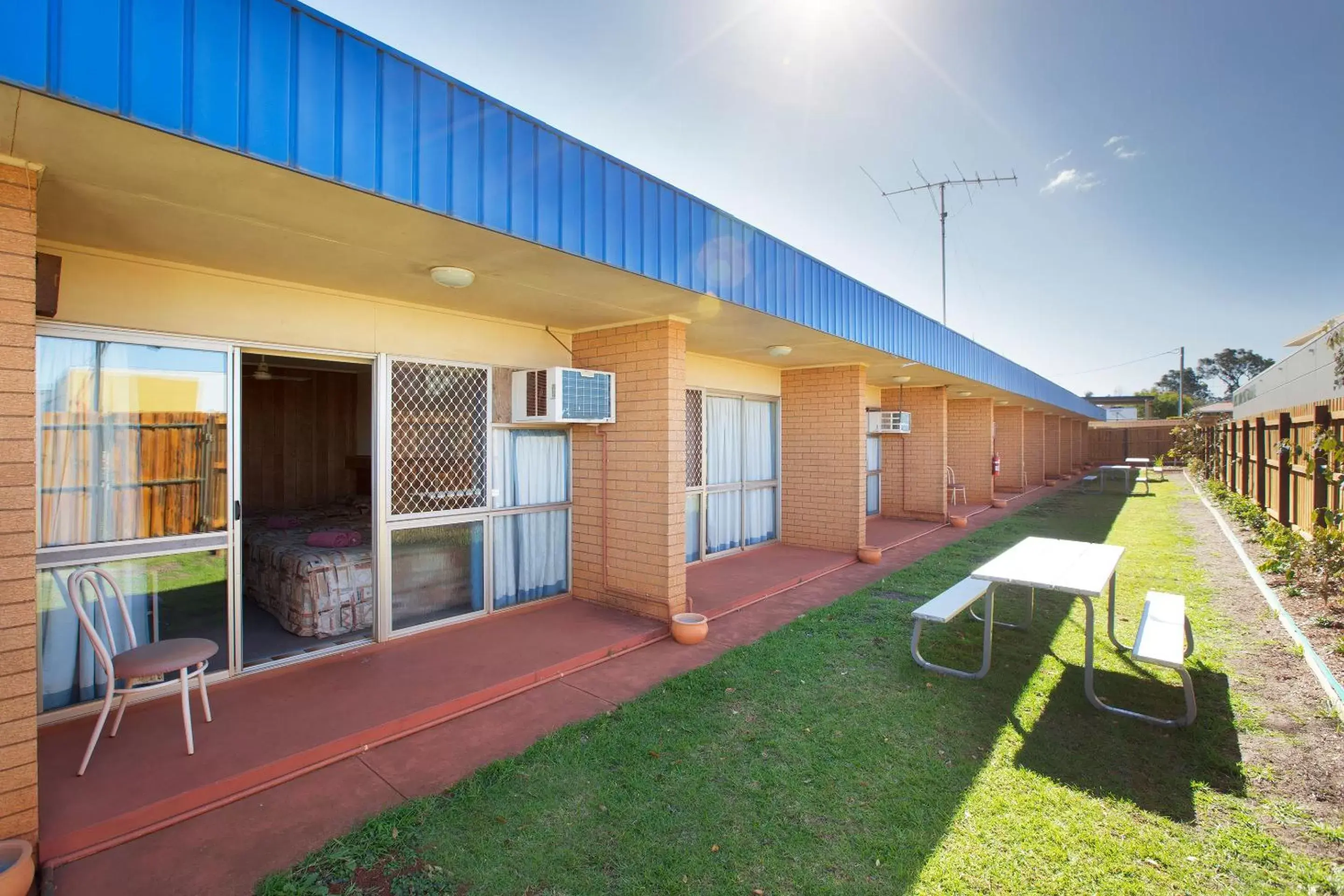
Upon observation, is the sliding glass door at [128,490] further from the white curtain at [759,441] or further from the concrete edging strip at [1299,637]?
the concrete edging strip at [1299,637]

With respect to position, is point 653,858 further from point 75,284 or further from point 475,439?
point 75,284

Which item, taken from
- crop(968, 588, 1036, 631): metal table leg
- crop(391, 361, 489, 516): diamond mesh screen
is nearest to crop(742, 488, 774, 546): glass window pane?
crop(968, 588, 1036, 631): metal table leg

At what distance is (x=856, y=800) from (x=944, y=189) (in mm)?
13632

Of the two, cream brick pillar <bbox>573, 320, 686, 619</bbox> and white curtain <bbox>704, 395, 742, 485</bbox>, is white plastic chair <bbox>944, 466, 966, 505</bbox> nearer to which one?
white curtain <bbox>704, 395, 742, 485</bbox>

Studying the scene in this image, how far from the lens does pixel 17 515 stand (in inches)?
81.0

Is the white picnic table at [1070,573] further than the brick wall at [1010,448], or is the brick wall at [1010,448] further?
the brick wall at [1010,448]

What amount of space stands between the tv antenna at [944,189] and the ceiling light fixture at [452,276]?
9195 mm

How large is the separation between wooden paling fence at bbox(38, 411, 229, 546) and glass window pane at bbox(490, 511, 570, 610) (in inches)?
79.8

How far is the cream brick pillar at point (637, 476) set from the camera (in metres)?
4.95

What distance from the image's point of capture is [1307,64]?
8.58 m

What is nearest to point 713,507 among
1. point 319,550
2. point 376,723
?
point 319,550

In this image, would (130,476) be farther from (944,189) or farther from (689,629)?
(944,189)

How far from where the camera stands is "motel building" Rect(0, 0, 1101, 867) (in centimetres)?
206

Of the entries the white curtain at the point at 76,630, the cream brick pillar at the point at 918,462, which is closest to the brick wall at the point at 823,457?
the cream brick pillar at the point at 918,462
